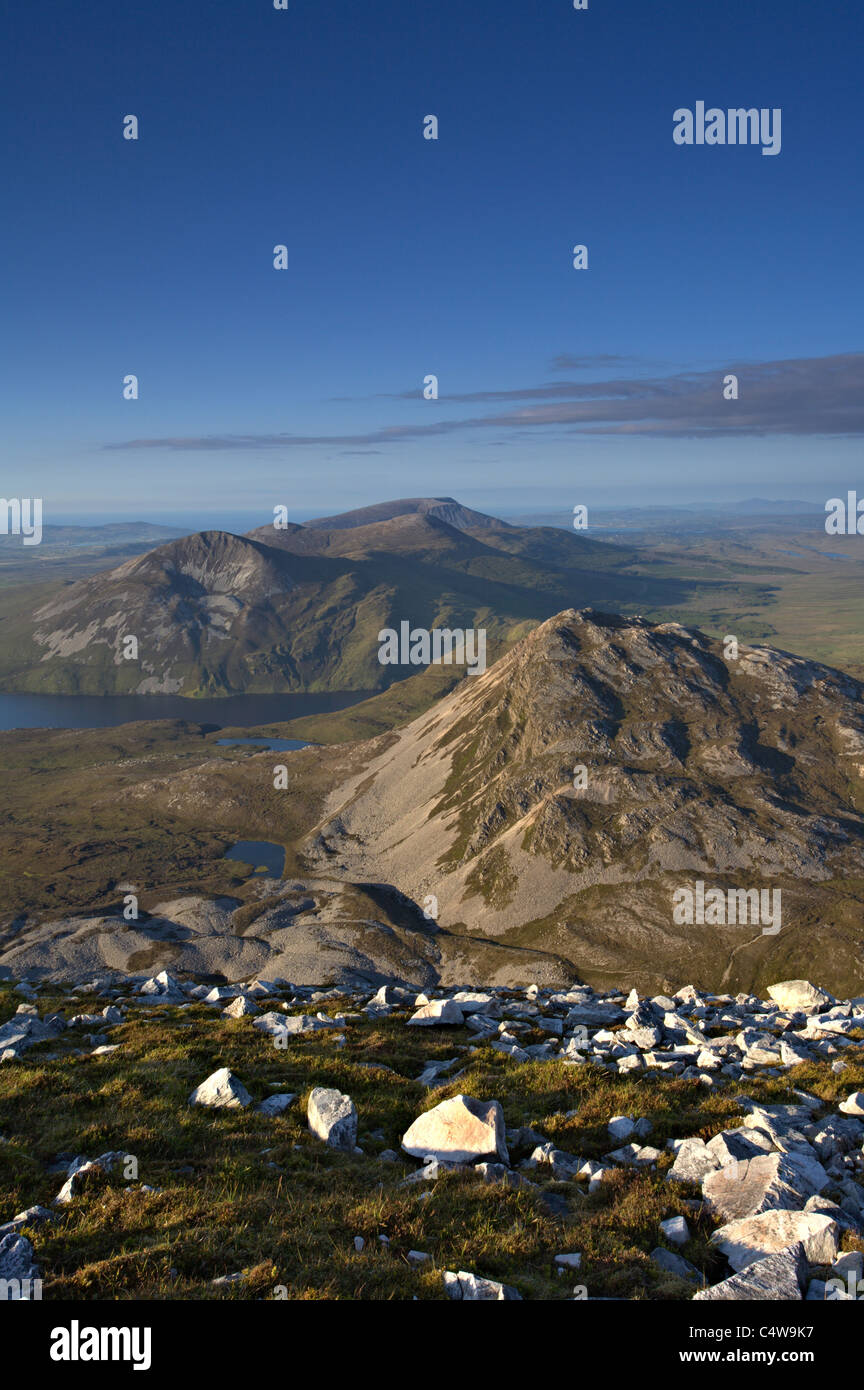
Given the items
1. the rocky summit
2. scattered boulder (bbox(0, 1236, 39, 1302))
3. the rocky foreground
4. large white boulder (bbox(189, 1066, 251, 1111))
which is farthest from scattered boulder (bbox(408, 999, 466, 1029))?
the rocky summit

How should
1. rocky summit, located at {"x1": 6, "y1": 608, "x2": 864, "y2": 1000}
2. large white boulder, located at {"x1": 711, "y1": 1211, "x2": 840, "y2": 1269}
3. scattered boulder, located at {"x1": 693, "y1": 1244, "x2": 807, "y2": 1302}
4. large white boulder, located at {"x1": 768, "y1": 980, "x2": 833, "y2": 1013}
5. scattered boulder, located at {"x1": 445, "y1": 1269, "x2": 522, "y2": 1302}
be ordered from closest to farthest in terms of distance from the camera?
scattered boulder, located at {"x1": 445, "y1": 1269, "x2": 522, "y2": 1302}, scattered boulder, located at {"x1": 693, "y1": 1244, "x2": 807, "y2": 1302}, large white boulder, located at {"x1": 711, "y1": 1211, "x2": 840, "y2": 1269}, large white boulder, located at {"x1": 768, "y1": 980, "x2": 833, "y2": 1013}, rocky summit, located at {"x1": 6, "y1": 608, "x2": 864, "y2": 1000}

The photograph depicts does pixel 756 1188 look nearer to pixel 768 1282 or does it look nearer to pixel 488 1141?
pixel 768 1282

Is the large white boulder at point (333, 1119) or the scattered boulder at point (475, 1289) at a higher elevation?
the scattered boulder at point (475, 1289)

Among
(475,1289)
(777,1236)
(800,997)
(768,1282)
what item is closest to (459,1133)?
(475,1289)

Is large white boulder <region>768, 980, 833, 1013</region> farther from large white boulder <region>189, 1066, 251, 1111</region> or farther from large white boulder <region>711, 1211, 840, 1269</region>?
large white boulder <region>189, 1066, 251, 1111</region>

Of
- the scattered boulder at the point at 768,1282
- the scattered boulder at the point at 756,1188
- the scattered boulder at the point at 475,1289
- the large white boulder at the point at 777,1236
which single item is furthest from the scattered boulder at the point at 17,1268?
the scattered boulder at the point at 756,1188

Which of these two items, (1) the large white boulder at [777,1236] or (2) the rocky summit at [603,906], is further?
(2) the rocky summit at [603,906]

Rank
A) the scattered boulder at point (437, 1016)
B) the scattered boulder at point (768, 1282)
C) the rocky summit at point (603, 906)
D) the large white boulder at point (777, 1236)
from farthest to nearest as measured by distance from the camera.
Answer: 1. the rocky summit at point (603, 906)
2. the scattered boulder at point (437, 1016)
3. the large white boulder at point (777, 1236)
4. the scattered boulder at point (768, 1282)

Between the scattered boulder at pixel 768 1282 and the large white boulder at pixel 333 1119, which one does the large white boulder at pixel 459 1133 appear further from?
the scattered boulder at pixel 768 1282
